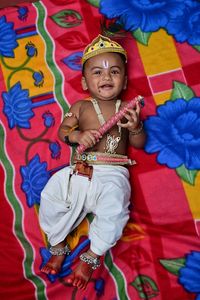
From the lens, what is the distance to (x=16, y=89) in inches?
63.9

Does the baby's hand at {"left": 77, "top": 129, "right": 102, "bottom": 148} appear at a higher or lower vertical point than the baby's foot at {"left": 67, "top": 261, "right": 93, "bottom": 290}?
higher

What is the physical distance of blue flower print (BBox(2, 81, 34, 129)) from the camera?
1.59 meters

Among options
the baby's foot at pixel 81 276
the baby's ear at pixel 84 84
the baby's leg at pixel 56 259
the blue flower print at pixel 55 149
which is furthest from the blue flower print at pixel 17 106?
Answer: the baby's foot at pixel 81 276

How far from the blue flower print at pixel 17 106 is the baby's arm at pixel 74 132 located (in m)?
0.19

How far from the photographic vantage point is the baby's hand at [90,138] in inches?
52.2

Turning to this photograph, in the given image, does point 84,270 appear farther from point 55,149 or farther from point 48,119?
point 48,119

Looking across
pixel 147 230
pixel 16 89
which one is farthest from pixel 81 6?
pixel 147 230

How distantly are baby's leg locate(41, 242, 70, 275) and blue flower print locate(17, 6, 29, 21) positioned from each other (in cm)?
100

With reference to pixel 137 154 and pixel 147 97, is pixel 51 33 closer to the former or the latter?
pixel 147 97

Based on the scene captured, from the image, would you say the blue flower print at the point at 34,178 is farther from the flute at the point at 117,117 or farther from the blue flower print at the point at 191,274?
the blue flower print at the point at 191,274

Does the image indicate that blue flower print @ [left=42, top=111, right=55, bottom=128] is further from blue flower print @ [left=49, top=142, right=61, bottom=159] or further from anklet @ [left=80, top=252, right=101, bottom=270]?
anklet @ [left=80, top=252, right=101, bottom=270]

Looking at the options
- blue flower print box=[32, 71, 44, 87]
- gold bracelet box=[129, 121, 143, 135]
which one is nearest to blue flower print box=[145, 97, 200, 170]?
gold bracelet box=[129, 121, 143, 135]

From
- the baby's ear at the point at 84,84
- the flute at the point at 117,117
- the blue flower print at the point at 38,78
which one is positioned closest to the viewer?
the flute at the point at 117,117

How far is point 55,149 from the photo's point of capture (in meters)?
1.55
